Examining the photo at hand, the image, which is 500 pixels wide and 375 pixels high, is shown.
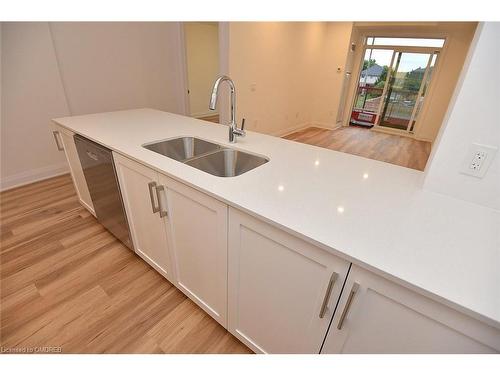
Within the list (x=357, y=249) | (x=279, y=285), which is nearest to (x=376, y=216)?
(x=357, y=249)

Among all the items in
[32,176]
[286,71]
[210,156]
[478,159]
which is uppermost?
[286,71]

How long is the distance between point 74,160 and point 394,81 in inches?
258

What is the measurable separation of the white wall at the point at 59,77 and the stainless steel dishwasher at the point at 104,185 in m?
1.57

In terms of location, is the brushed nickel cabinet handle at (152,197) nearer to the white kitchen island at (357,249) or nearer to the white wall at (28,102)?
the white kitchen island at (357,249)

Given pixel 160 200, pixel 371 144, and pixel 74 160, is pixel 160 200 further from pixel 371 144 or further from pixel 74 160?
pixel 371 144

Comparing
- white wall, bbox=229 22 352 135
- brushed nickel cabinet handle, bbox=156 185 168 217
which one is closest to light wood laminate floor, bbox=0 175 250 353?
brushed nickel cabinet handle, bbox=156 185 168 217

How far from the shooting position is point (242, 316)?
1.15m

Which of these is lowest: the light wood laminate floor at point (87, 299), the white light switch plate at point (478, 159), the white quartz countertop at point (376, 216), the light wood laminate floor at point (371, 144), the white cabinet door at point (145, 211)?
the light wood laminate floor at point (87, 299)

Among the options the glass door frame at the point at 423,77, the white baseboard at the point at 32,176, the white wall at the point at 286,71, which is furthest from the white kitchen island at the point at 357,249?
the glass door frame at the point at 423,77

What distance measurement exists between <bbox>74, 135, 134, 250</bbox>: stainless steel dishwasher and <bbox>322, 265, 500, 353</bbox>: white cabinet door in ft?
4.72

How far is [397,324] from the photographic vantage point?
26.7 inches

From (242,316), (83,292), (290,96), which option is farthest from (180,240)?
(290,96)

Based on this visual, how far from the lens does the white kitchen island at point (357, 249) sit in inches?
23.7

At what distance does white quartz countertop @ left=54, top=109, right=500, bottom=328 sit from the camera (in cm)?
61
